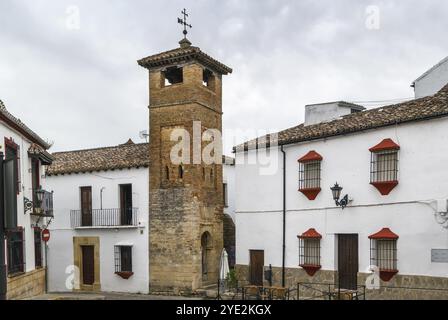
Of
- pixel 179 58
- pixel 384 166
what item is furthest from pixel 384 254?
pixel 179 58

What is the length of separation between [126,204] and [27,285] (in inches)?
298

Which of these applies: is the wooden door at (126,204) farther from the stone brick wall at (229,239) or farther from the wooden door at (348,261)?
the wooden door at (348,261)

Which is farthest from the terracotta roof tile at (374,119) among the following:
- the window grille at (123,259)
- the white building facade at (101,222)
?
the window grille at (123,259)

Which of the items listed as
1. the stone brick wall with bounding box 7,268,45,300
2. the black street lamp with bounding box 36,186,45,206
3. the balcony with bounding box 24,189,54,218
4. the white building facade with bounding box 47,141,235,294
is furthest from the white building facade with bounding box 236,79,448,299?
the black street lamp with bounding box 36,186,45,206

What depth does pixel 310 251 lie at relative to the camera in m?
19.5

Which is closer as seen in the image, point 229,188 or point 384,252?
point 384,252

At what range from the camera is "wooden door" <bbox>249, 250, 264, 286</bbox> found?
2127 centimetres

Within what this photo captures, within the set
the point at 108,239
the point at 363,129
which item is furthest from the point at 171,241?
the point at 363,129

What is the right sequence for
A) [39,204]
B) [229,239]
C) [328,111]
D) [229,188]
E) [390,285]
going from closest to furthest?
[390,285] < [39,204] < [328,111] < [229,239] < [229,188]

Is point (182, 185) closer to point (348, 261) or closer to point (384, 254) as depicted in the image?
point (348, 261)

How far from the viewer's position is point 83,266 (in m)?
25.6

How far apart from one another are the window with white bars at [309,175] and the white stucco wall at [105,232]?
7369 millimetres

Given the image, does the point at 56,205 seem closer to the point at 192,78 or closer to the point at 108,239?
the point at 108,239

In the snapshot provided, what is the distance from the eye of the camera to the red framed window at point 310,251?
62.8 ft
